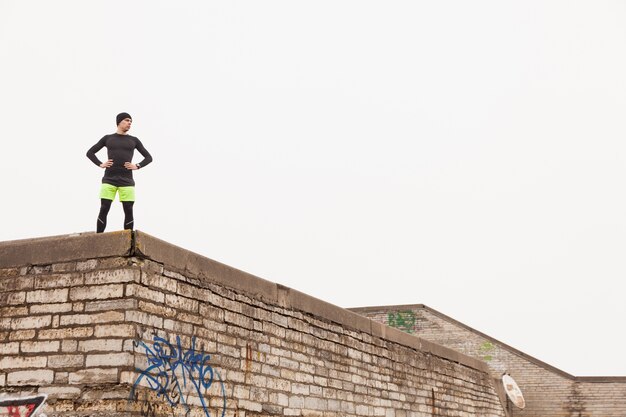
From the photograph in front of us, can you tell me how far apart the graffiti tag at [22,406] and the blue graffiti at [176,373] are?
894 mm

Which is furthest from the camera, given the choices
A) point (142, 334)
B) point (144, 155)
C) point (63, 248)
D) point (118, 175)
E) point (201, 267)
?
point (144, 155)

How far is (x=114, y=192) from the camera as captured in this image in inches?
312

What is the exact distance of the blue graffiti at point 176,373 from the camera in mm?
6613

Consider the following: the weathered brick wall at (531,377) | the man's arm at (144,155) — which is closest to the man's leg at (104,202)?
the man's arm at (144,155)

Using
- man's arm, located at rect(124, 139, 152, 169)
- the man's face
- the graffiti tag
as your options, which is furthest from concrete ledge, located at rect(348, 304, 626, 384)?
the graffiti tag

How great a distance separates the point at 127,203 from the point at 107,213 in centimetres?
22

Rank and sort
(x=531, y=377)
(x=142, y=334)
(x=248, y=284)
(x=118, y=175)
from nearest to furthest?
(x=142, y=334) < (x=118, y=175) < (x=248, y=284) < (x=531, y=377)

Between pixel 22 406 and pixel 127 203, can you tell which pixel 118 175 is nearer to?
pixel 127 203

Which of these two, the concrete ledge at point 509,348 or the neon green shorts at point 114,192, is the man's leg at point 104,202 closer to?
the neon green shorts at point 114,192

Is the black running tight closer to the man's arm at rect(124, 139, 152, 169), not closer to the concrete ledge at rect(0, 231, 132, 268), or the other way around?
the man's arm at rect(124, 139, 152, 169)

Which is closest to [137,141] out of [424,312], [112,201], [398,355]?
[112,201]

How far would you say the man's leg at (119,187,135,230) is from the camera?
7.90 m

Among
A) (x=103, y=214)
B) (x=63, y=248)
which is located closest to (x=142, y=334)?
(x=63, y=248)

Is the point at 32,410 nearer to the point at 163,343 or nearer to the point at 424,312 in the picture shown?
the point at 163,343
